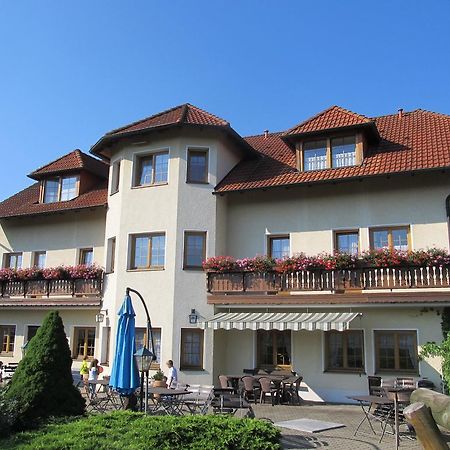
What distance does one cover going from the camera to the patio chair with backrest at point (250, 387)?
55.8 feet

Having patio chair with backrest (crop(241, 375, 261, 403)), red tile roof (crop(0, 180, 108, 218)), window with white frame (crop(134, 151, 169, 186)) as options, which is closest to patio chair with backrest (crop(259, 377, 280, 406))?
patio chair with backrest (crop(241, 375, 261, 403))

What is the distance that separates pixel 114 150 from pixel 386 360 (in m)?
13.7

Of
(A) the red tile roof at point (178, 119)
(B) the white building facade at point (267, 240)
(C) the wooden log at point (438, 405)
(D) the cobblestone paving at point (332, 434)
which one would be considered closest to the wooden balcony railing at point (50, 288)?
(B) the white building facade at point (267, 240)

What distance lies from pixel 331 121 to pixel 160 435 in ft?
48.7

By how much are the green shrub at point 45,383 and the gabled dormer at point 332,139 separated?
12385 mm

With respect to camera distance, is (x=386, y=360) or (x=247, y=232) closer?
(x=386, y=360)

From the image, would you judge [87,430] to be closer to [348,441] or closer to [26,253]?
[348,441]

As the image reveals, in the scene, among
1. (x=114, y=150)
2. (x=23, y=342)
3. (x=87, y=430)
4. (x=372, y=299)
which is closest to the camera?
(x=87, y=430)

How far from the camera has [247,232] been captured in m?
20.9

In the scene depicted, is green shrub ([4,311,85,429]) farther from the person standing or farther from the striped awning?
the striped awning

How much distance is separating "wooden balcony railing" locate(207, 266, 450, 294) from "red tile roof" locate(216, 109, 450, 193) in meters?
3.38

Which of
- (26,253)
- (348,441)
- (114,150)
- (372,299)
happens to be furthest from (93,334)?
(348,441)

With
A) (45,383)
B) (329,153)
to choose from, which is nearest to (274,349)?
(329,153)

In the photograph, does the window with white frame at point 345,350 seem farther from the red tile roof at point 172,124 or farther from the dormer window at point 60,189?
the dormer window at point 60,189
